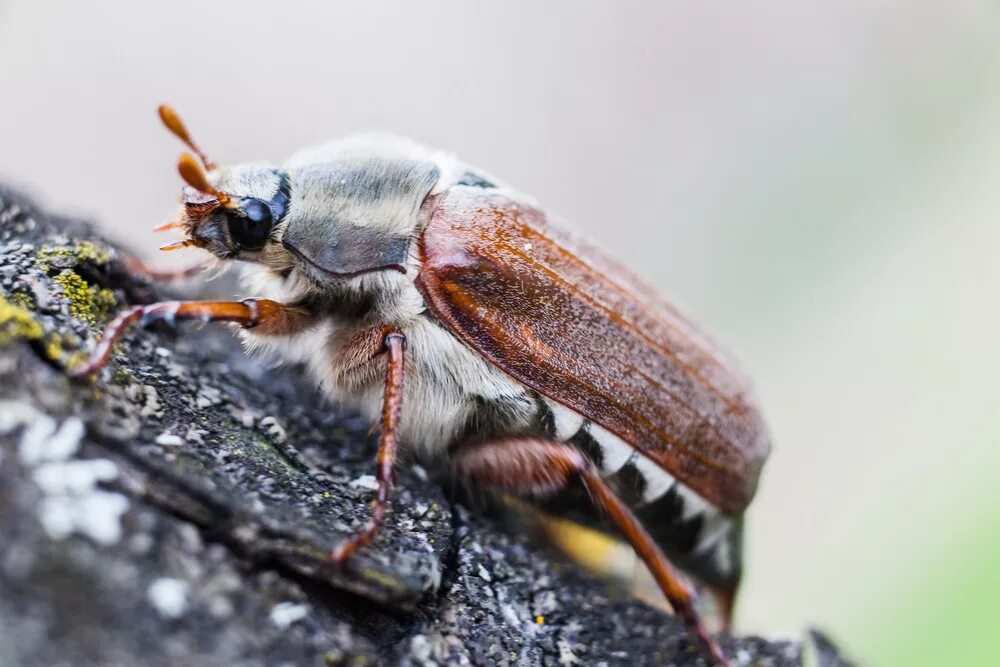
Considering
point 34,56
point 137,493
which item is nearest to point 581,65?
point 34,56

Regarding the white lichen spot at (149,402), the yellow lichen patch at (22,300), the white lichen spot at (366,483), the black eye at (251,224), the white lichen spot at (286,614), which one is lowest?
the white lichen spot at (366,483)

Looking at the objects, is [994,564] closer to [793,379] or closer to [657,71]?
[793,379]

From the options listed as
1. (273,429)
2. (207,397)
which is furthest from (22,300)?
(273,429)

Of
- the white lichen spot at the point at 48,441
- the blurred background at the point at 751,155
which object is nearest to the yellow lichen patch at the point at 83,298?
the white lichen spot at the point at 48,441

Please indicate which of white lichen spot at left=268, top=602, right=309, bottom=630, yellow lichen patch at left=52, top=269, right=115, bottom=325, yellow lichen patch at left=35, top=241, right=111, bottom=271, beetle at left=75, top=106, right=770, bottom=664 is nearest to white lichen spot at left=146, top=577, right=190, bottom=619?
white lichen spot at left=268, top=602, right=309, bottom=630

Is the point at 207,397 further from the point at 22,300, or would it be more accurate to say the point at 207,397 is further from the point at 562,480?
the point at 562,480

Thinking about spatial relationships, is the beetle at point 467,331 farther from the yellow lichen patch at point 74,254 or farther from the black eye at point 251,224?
the yellow lichen patch at point 74,254
